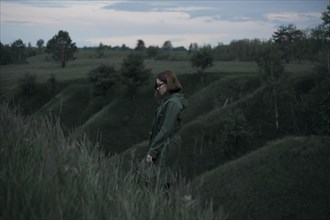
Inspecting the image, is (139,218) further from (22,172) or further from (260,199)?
(260,199)

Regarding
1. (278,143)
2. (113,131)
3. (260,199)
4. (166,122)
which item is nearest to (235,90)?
(113,131)

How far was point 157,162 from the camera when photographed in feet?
21.6

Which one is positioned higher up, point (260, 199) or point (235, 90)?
point (235, 90)

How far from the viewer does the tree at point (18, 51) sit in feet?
461

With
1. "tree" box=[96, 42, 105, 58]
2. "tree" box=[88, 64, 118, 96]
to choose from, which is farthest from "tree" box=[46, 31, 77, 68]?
"tree" box=[88, 64, 118, 96]

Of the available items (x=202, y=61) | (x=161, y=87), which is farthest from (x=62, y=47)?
(x=161, y=87)

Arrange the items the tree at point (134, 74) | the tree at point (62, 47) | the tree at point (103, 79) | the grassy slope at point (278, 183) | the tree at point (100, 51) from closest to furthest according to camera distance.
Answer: the grassy slope at point (278, 183)
the tree at point (134, 74)
the tree at point (103, 79)
the tree at point (62, 47)
the tree at point (100, 51)

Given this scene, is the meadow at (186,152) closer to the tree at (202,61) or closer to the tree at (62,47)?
the tree at (202,61)

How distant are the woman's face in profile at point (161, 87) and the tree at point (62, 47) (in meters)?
115

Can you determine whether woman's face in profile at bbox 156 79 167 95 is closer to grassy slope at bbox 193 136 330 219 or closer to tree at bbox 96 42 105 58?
grassy slope at bbox 193 136 330 219

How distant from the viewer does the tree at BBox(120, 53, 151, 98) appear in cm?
7088

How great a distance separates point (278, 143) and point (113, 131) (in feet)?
104

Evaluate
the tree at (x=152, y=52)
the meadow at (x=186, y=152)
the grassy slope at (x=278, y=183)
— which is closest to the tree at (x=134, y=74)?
the meadow at (x=186, y=152)

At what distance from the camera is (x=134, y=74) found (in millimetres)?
72125
